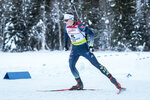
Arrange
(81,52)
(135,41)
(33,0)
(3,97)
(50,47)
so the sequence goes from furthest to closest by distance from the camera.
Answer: (50,47) < (33,0) < (135,41) < (81,52) < (3,97)

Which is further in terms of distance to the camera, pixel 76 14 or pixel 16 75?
pixel 76 14

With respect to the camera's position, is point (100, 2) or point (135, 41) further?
point (100, 2)

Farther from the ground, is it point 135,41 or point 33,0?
point 33,0

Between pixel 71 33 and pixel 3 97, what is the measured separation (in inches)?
97.9

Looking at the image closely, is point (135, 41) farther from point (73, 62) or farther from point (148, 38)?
→ point (73, 62)

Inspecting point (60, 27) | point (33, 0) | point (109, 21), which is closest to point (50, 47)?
point (60, 27)

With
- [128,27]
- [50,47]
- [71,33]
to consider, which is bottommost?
[50,47]

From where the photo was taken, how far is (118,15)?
125ft

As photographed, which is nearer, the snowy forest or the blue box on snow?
the blue box on snow

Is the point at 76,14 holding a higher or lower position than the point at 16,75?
higher

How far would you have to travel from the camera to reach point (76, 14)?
3653 cm

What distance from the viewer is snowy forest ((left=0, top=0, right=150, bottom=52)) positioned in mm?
37406

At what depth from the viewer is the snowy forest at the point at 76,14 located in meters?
37.4

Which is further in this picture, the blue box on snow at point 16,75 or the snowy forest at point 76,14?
the snowy forest at point 76,14
